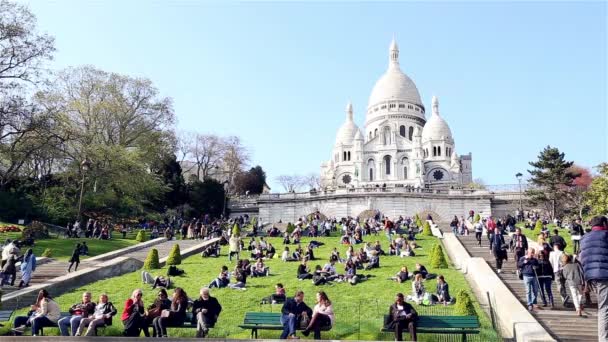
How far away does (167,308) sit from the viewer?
485 inches

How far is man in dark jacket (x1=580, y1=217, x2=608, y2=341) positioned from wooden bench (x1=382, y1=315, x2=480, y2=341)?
121 inches

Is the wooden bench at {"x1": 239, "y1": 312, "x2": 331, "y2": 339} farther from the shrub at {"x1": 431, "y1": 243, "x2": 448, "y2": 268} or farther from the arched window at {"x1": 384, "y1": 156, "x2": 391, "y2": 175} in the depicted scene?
the arched window at {"x1": 384, "y1": 156, "x2": 391, "y2": 175}

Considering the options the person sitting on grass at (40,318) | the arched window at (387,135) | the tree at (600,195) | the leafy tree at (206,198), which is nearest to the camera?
the person sitting on grass at (40,318)

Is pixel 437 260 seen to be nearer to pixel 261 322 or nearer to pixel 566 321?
pixel 566 321

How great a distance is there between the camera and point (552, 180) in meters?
48.0

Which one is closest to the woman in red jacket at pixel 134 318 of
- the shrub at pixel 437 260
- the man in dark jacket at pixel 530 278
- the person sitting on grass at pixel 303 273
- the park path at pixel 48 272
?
the park path at pixel 48 272

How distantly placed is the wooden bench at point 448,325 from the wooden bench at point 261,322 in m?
2.24

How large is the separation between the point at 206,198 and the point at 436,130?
2116 inches

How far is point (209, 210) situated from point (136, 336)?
146 ft

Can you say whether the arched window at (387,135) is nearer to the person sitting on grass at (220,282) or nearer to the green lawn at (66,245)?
the green lawn at (66,245)

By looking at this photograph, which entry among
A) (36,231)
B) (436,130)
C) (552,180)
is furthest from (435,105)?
(36,231)

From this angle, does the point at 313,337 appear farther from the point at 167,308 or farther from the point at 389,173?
the point at 389,173

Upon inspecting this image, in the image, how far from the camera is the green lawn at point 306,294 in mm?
11891

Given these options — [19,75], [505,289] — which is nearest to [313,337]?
[505,289]
